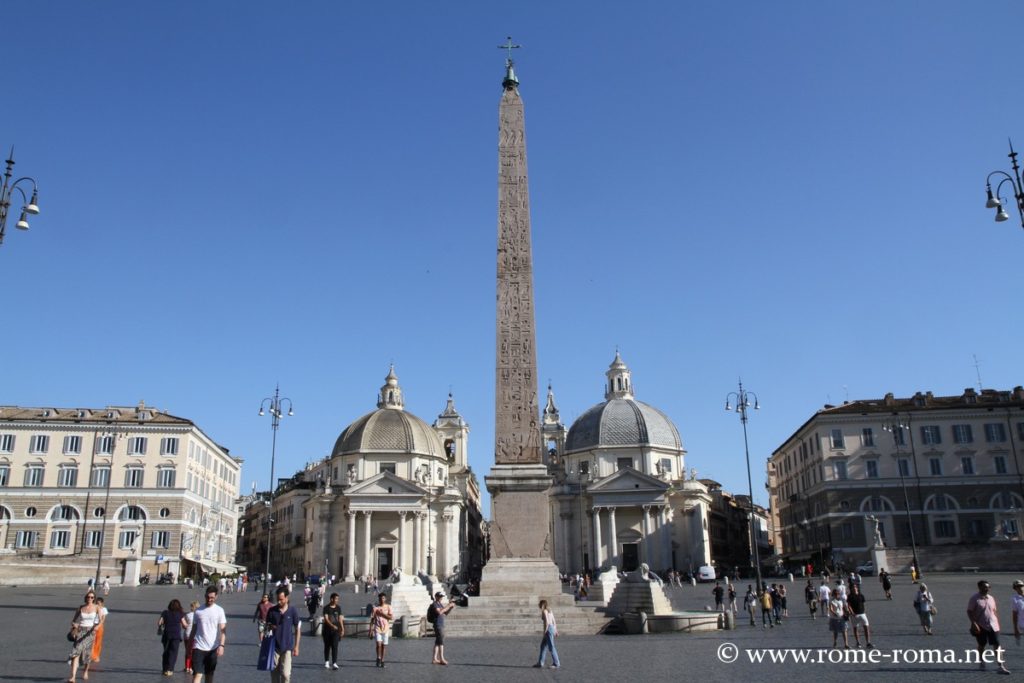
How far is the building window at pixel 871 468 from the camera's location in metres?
52.7

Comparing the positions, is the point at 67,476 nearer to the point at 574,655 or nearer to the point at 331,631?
the point at 331,631

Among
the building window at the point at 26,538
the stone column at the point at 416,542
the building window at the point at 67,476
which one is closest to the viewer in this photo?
the building window at the point at 26,538

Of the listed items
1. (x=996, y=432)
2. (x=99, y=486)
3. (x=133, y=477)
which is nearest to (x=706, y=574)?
(x=996, y=432)

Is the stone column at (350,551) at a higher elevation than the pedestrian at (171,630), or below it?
higher

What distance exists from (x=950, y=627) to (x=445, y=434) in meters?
62.6

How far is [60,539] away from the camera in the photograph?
4834cm

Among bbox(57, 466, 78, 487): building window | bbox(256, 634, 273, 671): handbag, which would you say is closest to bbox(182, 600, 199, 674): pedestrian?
bbox(256, 634, 273, 671): handbag

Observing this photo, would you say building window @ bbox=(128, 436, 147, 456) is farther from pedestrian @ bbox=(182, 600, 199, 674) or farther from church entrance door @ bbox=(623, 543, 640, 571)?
pedestrian @ bbox=(182, 600, 199, 674)

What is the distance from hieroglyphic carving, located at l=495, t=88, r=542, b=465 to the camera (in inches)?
722

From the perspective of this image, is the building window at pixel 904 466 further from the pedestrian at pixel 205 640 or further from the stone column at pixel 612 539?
the pedestrian at pixel 205 640

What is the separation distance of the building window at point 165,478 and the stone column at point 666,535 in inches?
1302

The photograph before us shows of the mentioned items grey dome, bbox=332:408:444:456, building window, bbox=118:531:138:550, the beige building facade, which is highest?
grey dome, bbox=332:408:444:456

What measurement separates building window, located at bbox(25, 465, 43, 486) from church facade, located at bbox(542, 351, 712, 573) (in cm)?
3420

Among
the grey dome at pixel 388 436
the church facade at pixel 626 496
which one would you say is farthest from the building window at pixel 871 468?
the grey dome at pixel 388 436
